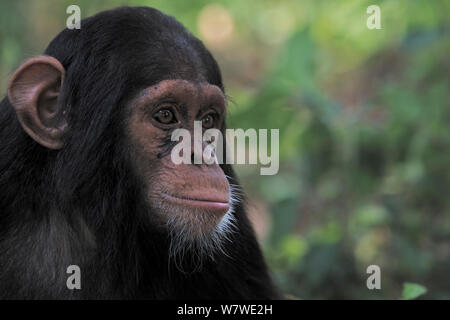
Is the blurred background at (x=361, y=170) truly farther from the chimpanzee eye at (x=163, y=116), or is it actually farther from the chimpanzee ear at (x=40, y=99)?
the chimpanzee eye at (x=163, y=116)

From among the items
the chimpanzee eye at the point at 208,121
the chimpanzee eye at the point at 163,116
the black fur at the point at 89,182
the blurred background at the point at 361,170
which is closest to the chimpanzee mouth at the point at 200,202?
the black fur at the point at 89,182

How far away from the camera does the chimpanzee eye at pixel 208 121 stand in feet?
→ 14.1

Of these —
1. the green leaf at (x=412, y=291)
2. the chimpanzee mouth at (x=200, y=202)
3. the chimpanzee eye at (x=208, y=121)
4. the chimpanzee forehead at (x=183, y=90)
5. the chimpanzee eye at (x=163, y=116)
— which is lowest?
the green leaf at (x=412, y=291)

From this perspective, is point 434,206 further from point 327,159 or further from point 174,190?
point 174,190

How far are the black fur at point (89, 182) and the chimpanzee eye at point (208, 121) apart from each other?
292mm

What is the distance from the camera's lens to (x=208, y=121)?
4332 millimetres

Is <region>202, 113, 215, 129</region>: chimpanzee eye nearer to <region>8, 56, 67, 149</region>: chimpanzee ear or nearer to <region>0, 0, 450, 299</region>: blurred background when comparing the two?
<region>8, 56, 67, 149</region>: chimpanzee ear

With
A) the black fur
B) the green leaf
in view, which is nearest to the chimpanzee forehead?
the black fur

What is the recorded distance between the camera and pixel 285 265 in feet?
21.2

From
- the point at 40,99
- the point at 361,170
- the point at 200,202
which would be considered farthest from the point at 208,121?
the point at 361,170

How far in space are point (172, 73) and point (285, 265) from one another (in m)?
2.98

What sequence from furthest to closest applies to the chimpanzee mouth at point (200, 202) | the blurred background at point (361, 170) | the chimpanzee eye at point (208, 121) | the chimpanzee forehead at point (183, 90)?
the blurred background at point (361, 170) < the chimpanzee eye at point (208, 121) < the chimpanzee forehead at point (183, 90) < the chimpanzee mouth at point (200, 202)

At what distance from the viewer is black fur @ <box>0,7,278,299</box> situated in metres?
3.96

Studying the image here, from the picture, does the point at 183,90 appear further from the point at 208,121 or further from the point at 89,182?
the point at 89,182
